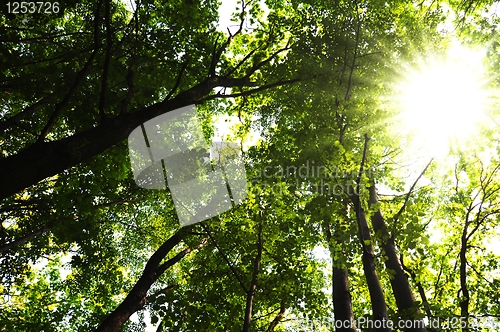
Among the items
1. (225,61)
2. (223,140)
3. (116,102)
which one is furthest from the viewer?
(223,140)

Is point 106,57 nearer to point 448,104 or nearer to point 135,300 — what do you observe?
point 135,300

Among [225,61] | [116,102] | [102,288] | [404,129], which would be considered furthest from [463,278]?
[102,288]

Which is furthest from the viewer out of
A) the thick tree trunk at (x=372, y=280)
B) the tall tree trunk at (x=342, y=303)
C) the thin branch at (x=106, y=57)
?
the tall tree trunk at (x=342, y=303)

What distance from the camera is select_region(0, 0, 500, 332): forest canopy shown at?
14.5ft

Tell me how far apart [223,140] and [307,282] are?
5272 mm

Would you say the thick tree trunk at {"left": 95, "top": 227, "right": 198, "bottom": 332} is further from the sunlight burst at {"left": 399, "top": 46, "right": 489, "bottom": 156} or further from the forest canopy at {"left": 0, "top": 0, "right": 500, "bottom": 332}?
the sunlight burst at {"left": 399, "top": 46, "right": 489, "bottom": 156}

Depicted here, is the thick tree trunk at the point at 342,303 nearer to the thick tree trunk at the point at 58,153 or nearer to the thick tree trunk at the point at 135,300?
the thick tree trunk at the point at 135,300

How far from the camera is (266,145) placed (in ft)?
27.4

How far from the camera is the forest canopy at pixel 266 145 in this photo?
14.5 feet

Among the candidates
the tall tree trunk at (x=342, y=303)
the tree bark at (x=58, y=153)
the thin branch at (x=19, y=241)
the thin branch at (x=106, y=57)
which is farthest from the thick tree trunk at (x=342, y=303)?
the thin branch at (x=19, y=241)

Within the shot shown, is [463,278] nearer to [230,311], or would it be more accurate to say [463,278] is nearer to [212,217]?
[230,311]

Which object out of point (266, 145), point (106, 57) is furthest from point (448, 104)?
point (106, 57)

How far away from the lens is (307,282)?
6156mm

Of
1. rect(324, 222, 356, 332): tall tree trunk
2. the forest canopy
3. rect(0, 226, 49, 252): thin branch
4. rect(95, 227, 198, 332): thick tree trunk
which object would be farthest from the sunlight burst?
rect(0, 226, 49, 252): thin branch
